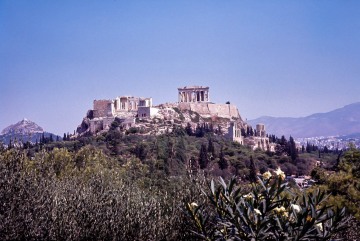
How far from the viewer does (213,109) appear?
11150cm

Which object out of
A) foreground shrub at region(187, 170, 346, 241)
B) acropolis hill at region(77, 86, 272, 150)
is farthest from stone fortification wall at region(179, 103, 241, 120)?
foreground shrub at region(187, 170, 346, 241)

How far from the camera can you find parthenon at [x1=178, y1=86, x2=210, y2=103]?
376ft

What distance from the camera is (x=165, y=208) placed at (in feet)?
42.5

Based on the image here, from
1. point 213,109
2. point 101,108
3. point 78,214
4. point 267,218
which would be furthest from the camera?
point 213,109

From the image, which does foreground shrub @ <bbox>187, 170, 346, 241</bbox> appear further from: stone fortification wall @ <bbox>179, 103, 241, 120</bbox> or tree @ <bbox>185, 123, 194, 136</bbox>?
stone fortification wall @ <bbox>179, 103, 241, 120</bbox>

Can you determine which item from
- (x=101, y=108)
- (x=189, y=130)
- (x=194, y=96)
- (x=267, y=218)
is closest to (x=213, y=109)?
(x=194, y=96)

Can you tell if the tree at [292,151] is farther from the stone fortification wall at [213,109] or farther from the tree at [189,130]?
the stone fortification wall at [213,109]

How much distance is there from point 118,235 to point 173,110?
9059 cm

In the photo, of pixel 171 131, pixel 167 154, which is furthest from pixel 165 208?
pixel 171 131

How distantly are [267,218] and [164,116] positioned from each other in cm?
9147

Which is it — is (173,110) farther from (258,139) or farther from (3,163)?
(3,163)

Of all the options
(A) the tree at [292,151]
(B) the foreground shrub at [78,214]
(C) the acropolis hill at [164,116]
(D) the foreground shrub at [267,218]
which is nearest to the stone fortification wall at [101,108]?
(C) the acropolis hill at [164,116]

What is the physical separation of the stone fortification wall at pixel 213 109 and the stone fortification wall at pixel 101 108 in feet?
57.3

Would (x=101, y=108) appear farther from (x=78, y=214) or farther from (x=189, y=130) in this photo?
(x=78, y=214)
